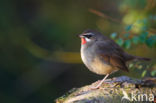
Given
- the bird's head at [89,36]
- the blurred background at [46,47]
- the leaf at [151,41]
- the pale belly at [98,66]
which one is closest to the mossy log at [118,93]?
the pale belly at [98,66]

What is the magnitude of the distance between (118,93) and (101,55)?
1261 mm

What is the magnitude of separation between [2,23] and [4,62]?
3.31ft

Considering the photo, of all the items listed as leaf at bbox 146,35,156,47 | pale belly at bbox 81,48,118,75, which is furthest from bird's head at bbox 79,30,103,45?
leaf at bbox 146,35,156,47

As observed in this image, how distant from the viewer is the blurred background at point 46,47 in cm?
1043

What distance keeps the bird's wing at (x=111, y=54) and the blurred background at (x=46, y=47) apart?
11.1ft

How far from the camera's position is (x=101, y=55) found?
636 cm

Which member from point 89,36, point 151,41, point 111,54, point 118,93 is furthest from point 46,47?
point 118,93

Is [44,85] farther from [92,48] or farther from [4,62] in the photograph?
[92,48]

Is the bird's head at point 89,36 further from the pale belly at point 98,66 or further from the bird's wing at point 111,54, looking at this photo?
the pale belly at point 98,66

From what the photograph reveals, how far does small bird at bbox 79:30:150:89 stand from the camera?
6.30 metres

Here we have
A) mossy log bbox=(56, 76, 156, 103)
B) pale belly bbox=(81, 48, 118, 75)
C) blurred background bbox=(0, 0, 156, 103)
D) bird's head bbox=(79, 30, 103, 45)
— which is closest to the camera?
mossy log bbox=(56, 76, 156, 103)

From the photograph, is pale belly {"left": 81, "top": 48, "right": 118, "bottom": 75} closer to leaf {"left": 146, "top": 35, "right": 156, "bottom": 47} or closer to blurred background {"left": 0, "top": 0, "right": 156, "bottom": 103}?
leaf {"left": 146, "top": 35, "right": 156, "bottom": 47}

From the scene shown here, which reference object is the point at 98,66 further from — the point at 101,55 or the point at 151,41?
the point at 151,41

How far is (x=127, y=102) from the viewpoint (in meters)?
4.93
